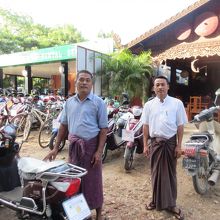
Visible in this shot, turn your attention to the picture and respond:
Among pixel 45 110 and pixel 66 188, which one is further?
pixel 45 110

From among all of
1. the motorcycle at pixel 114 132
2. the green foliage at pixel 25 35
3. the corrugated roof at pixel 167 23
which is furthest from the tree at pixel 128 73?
the green foliage at pixel 25 35

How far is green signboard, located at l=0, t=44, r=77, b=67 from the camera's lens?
11.6m

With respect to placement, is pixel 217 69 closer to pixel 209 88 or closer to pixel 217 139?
pixel 209 88

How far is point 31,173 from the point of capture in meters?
2.72

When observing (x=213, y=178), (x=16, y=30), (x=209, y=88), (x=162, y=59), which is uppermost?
(x=16, y=30)

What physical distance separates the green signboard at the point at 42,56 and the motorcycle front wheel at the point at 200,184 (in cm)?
780

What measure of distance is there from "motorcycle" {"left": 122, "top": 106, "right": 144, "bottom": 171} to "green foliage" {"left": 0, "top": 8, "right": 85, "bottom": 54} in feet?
81.3

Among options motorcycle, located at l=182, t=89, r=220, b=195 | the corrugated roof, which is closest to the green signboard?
the corrugated roof

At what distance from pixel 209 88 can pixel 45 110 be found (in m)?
7.39

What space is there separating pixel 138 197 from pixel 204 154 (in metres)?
1.09

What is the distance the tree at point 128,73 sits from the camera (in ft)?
32.9

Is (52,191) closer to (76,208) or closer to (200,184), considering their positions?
(76,208)

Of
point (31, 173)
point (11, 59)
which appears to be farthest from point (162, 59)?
point (11, 59)

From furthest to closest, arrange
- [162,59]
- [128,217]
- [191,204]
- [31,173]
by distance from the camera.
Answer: [162,59], [191,204], [128,217], [31,173]
